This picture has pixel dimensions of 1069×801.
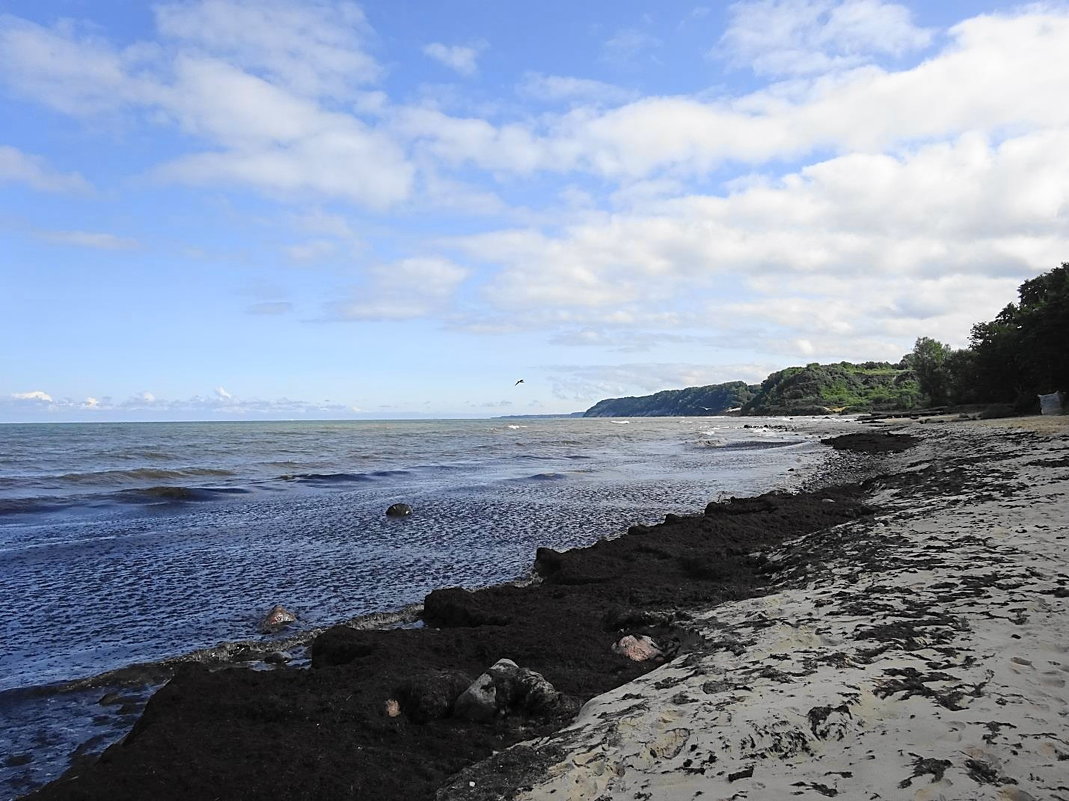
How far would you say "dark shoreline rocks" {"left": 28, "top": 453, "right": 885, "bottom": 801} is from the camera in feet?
16.3

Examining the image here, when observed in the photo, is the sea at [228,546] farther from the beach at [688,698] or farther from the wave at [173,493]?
the beach at [688,698]

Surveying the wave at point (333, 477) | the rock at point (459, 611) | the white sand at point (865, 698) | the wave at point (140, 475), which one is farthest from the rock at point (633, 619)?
the wave at point (140, 475)

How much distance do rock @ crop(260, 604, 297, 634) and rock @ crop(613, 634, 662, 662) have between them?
5.66 meters

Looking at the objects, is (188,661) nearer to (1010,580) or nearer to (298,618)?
(298,618)

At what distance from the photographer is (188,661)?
8.59 meters

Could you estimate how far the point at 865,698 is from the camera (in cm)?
484

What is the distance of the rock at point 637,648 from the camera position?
732cm

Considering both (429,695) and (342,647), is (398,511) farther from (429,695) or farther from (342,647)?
(429,695)

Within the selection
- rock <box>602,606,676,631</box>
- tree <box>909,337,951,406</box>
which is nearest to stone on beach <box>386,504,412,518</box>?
rock <box>602,606,676,631</box>

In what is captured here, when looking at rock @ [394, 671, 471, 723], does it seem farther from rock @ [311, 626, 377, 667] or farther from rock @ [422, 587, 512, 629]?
rock @ [422, 587, 512, 629]

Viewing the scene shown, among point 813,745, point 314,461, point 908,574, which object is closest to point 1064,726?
point 813,745

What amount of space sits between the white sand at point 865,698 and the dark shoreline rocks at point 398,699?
28.4 inches

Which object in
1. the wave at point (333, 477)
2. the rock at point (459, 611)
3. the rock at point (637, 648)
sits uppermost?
the rock at point (637, 648)

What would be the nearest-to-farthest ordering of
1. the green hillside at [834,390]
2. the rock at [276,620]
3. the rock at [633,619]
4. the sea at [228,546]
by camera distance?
the sea at [228,546] < the rock at [633,619] < the rock at [276,620] < the green hillside at [834,390]
